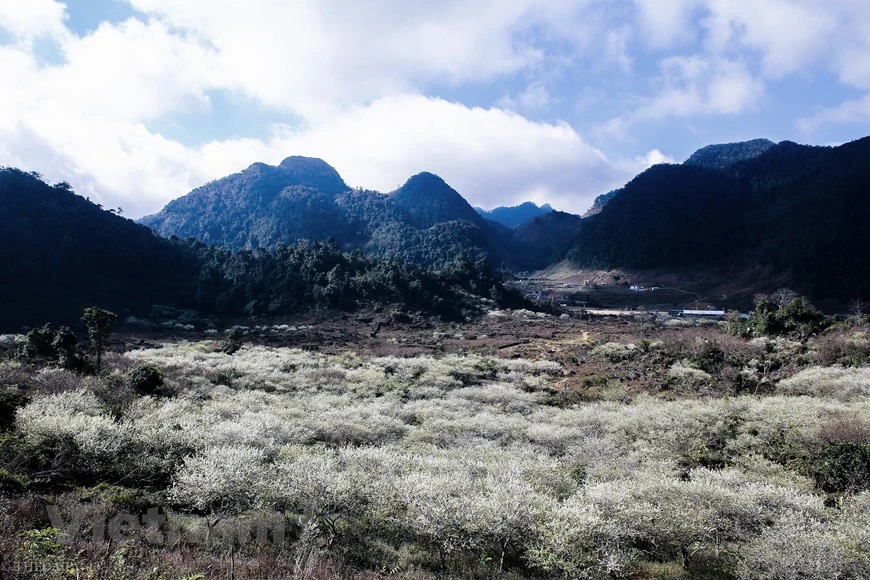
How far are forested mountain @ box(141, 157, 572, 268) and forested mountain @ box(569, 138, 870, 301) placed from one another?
116ft

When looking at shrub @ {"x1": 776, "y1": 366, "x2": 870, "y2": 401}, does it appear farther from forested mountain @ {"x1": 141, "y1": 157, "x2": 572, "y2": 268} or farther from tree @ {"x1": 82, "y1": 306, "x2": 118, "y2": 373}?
forested mountain @ {"x1": 141, "y1": 157, "x2": 572, "y2": 268}

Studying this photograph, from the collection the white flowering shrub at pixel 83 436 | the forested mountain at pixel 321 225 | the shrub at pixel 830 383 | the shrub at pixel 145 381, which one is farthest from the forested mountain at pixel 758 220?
the white flowering shrub at pixel 83 436

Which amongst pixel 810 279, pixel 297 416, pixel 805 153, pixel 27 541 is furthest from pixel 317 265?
pixel 805 153

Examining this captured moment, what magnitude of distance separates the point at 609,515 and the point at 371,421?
11809 mm

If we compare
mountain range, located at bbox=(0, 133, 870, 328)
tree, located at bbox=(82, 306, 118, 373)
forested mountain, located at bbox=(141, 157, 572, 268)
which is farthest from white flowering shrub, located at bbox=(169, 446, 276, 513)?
forested mountain, located at bbox=(141, 157, 572, 268)

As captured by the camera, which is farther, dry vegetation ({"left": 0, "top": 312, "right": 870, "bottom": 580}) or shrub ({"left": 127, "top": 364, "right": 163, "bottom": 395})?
shrub ({"left": 127, "top": 364, "right": 163, "bottom": 395})

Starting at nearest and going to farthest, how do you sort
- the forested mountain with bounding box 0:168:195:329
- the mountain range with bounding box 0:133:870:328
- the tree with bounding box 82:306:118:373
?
1. the tree with bounding box 82:306:118:373
2. the forested mountain with bounding box 0:168:195:329
3. the mountain range with bounding box 0:133:870:328

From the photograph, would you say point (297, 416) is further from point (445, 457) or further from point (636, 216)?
point (636, 216)

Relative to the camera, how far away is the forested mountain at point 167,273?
2739 inches

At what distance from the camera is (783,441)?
16938mm

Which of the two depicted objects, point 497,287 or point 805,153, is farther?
point 805,153

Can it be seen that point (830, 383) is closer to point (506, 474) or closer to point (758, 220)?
point (506, 474)

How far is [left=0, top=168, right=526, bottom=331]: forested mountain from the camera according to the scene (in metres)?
69.6

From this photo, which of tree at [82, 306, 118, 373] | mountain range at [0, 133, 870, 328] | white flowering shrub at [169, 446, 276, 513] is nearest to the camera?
white flowering shrub at [169, 446, 276, 513]
